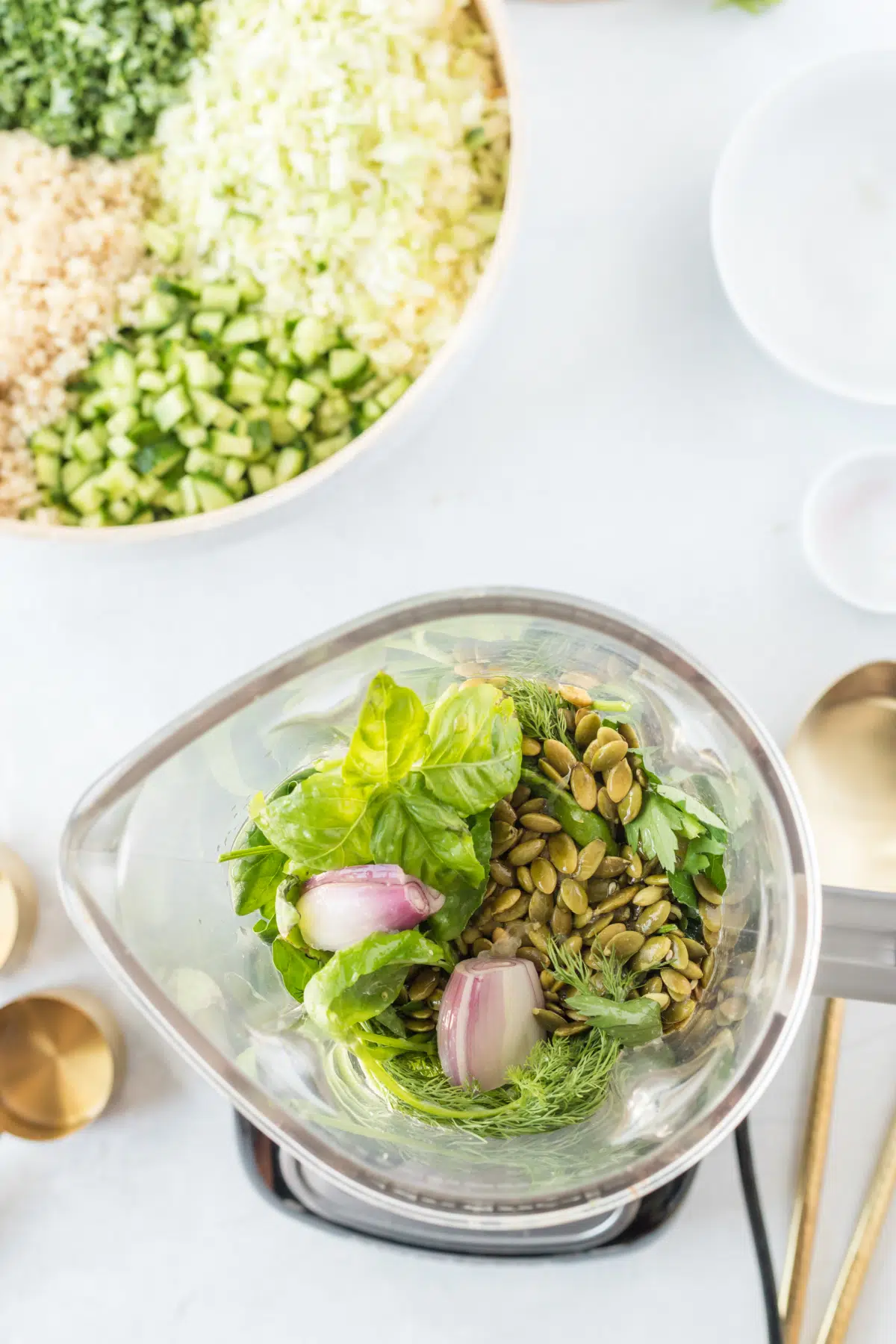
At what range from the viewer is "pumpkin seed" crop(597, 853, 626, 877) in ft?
2.03

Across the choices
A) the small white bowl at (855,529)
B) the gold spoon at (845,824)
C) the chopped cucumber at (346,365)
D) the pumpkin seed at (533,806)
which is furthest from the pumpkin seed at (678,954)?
the chopped cucumber at (346,365)

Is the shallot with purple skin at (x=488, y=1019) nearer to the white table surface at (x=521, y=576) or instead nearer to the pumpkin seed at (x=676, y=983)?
the pumpkin seed at (x=676, y=983)

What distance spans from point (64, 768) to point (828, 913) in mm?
632

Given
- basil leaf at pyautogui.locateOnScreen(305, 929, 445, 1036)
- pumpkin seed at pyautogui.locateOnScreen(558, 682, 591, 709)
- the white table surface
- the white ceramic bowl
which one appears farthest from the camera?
the white table surface

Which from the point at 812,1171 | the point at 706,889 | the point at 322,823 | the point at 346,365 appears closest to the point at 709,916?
the point at 706,889

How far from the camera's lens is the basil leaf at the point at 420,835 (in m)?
0.56

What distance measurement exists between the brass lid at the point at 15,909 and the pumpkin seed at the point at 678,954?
55cm

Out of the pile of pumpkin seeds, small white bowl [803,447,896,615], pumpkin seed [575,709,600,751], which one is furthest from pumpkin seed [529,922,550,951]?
small white bowl [803,447,896,615]

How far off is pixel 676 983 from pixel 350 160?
0.65 metres

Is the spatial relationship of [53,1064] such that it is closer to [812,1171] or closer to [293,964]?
[293,964]

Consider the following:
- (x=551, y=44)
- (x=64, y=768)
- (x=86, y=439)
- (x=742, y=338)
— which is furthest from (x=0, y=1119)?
(x=551, y=44)

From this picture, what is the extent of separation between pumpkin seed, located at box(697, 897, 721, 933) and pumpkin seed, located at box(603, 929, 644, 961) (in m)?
0.04

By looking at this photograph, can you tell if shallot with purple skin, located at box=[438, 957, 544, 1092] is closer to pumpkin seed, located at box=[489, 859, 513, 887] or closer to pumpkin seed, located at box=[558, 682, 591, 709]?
pumpkin seed, located at box=[489, 859, 513, 887]

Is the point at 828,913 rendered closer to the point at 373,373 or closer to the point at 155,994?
the point at 155,994
